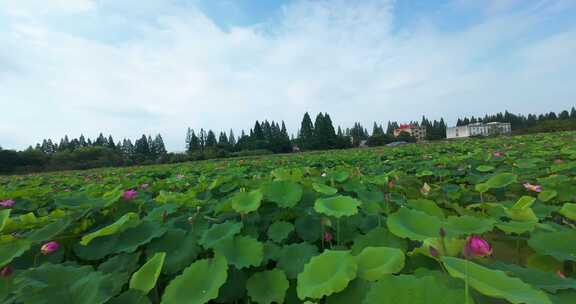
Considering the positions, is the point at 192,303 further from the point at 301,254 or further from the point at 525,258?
the point at 525,258

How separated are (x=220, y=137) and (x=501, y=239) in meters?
81.7

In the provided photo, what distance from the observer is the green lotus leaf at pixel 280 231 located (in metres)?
1.04

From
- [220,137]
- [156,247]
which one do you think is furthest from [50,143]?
[156,247]

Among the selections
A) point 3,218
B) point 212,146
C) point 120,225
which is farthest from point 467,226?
point 212,146

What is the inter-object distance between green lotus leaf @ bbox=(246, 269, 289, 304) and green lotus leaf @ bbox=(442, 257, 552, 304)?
1.32 feet

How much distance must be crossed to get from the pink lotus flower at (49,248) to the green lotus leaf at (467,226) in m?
1.26

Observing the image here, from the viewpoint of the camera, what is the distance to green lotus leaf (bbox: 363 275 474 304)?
0.45 metres

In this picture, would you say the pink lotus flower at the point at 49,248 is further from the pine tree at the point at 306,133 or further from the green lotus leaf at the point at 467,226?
the pine tree at the point at 306,133

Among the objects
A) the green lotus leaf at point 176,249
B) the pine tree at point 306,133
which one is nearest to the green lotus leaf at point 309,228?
the green lotus leaf at point 176,249

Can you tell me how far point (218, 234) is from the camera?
1.00m

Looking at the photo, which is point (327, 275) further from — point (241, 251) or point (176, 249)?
point (176, 249)

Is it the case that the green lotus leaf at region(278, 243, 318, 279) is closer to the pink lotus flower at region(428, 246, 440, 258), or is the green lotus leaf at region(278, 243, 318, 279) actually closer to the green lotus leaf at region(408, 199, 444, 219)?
the pink lotus flower at region(428, 246, 440, 258)

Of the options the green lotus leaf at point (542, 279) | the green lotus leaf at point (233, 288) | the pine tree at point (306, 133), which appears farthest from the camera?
the pine tree at point (306, 133)

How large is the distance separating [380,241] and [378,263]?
0.24 m
